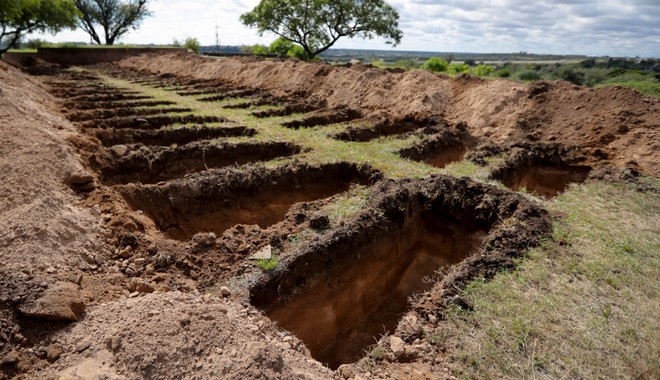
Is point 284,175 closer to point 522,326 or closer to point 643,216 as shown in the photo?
point 522,326

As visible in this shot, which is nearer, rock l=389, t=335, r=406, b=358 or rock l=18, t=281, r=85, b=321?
rock l=18, t=281, r=85, b=321

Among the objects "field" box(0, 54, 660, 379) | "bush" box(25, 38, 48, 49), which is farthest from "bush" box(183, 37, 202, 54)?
"field" box(0, 54, 660, 379)

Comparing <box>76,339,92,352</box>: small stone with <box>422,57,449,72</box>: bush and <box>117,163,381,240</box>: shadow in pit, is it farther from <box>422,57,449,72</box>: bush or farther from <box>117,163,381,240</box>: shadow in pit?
<box>422,57,449,72</box>: bush

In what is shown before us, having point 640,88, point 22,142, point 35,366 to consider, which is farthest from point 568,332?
point 640,88

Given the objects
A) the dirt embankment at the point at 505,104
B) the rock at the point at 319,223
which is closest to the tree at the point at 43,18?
the dirt embankment at the point at 505,104

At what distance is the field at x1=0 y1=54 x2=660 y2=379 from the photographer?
3760mm

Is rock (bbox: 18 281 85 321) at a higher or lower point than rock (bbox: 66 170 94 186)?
lower

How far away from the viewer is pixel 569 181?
9883 mm

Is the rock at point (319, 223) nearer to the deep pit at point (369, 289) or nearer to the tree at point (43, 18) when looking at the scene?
the deep pit at point (369, 289)

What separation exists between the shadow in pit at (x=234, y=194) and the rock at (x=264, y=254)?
2.03 metres

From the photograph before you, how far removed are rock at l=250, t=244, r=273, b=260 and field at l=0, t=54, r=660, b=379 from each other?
0.03 metres

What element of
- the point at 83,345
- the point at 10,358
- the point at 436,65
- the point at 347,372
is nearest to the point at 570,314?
the point at 347,372

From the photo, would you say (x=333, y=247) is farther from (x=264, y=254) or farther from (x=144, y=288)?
(x=144, y=288)

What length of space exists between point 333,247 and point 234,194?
2989 millimetres
